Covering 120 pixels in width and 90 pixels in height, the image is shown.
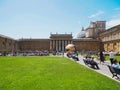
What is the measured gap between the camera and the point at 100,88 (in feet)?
30.8

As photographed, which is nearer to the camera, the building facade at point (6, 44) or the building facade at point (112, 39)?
the building facade at point (112, 39)

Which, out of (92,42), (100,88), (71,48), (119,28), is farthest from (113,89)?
(92,42)

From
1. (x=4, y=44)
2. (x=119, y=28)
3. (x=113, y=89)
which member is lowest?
(x=113, y=89)

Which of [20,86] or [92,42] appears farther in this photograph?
[92,42]

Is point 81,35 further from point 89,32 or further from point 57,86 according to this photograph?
point 57,86

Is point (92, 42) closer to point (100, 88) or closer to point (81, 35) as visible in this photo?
point (81, 35)

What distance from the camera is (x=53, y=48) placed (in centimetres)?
8838

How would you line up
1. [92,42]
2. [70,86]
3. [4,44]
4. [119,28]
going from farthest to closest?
[92,42] < [4,44] < [119,28] < [70,86]

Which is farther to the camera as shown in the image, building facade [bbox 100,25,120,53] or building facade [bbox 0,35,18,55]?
building facade [bbox 0,35,18,55]

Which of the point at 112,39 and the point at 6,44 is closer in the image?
the point at 112,39

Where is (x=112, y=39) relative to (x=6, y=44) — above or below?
above

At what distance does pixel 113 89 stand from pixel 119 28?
57606mm

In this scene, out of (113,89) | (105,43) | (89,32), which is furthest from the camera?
(89,32)

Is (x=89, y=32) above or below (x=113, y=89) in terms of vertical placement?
above
